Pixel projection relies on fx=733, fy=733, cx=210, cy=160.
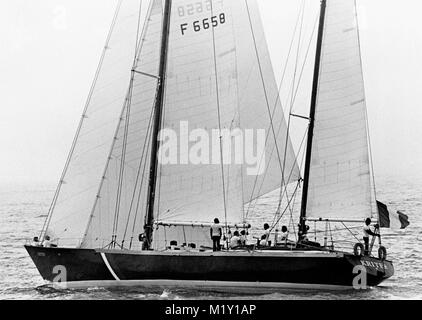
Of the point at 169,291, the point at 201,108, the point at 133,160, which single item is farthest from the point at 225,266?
Result: the point at 201,108

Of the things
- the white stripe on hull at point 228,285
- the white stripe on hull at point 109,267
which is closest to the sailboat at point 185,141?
the white stripe on hull at point 109,267

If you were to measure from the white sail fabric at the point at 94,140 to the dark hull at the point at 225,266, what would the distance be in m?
1.34

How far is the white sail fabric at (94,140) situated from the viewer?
23719 millimetres

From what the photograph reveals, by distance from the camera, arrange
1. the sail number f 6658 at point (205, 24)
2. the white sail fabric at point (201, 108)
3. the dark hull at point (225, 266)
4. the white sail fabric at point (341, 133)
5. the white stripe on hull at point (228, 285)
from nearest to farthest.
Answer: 1. the dark hull at point (225, 266)
2. the white stripe on hull at point (228, 285)
3. the white sail fabric at point (201, 108)
4. the sail number f 6658 at point (205, 24)
5. the white sail fabric at point (341, 133)

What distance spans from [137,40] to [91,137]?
374 centimetres

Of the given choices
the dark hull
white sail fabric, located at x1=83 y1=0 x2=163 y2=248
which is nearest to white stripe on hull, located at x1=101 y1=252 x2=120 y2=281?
the dark hull

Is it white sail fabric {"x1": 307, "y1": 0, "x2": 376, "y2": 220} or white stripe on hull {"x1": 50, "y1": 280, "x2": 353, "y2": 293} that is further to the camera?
white sail fabric {"x1": 307, "y1": 0, "x2": 376, "y2": 220}

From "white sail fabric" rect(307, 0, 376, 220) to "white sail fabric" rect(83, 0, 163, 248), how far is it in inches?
220

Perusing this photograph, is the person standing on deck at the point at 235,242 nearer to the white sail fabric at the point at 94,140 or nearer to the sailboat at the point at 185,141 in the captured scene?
the sailboat at the point at 185,141

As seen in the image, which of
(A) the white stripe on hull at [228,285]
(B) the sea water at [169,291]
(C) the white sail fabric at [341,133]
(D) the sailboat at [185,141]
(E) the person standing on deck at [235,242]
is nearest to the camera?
(B) the sea water at [169,291]

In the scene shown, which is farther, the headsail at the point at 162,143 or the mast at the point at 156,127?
the headsail at the point at 162,143

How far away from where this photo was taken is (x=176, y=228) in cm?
2508

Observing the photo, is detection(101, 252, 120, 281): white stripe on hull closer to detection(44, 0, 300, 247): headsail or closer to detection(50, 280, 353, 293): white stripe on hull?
detection(50, 280, 353, 293): white stripe on hull

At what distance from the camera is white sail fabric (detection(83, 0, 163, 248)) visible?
78.2 ft
